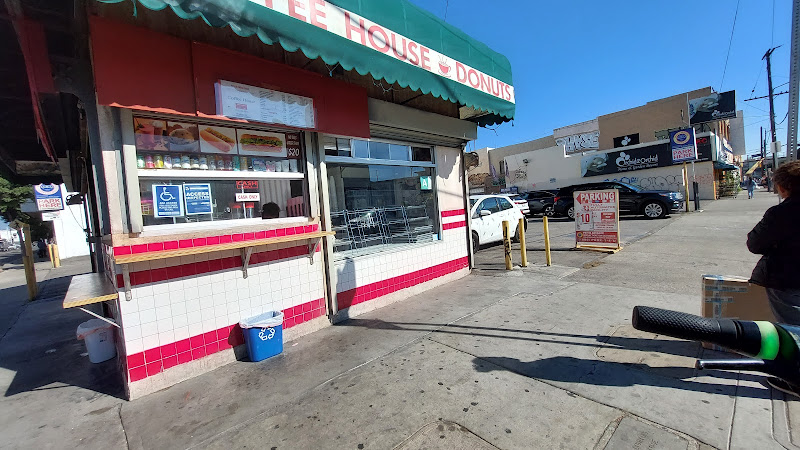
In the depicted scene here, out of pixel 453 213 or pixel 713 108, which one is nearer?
pixel 453 213

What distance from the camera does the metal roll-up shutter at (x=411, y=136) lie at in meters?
5.65

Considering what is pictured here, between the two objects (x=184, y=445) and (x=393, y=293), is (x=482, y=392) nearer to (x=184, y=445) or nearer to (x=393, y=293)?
(x=184, y=445)

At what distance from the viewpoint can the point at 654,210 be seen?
14359 mm

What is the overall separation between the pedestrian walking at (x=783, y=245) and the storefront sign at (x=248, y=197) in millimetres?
4664

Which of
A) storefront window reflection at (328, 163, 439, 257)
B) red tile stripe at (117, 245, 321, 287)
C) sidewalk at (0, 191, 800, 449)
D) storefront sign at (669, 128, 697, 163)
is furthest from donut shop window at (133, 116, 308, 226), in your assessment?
storefront sign at (669, 128, 697, 163)

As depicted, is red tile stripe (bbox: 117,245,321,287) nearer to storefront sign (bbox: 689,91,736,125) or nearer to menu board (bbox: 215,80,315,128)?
menu board (bbox: 215,80,315,128)

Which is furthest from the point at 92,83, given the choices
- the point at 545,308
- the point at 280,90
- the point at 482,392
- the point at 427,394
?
the point at 545,308

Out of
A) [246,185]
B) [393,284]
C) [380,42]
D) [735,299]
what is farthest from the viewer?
[393,284]

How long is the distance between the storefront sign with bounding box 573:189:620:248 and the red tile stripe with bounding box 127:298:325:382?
317 inches

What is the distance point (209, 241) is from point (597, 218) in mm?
8946

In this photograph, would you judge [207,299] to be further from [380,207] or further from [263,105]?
[380,207]

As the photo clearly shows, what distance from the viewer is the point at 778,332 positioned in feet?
5.56

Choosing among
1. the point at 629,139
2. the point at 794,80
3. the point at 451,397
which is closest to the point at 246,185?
the point at 451,397

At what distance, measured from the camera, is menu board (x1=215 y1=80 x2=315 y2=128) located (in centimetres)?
377
